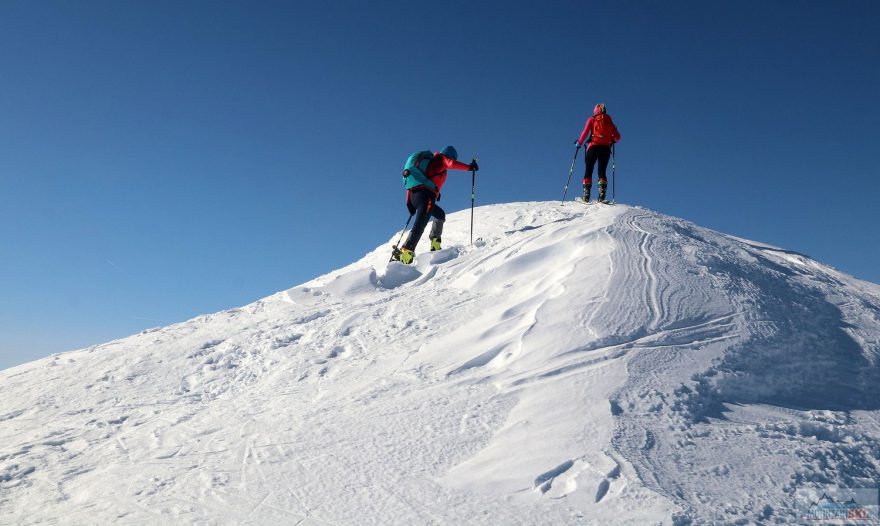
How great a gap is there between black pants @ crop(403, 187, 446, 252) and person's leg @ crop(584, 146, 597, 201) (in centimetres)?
394

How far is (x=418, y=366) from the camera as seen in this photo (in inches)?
212

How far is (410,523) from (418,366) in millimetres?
2281

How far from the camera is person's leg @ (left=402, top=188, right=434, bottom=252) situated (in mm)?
9273

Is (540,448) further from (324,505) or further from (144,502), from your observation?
(144,502)

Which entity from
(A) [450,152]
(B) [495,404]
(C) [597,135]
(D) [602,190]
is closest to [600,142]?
(C) [597,135]

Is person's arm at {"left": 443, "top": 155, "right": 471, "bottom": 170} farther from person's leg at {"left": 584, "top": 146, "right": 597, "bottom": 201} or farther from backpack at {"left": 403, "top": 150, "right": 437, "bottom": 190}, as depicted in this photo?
person's leg at {"left": 584, "top": 146, "right": 597, "bottom": 201}

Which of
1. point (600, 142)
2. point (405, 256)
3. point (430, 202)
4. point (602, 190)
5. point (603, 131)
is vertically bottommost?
point (405, 256)

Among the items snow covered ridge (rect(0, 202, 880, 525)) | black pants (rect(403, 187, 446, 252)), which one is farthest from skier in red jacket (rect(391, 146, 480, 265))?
snow covered ridge (rect(0, 202, 880, 525))

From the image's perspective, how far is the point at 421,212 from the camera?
9.37 m

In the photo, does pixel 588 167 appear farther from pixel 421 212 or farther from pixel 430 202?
pixel 421 212

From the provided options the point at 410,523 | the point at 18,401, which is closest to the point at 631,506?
the point at 410,523

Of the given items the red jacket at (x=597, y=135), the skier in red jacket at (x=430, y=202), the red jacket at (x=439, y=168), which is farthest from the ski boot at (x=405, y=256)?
the red jacket at (x=597, y=135)

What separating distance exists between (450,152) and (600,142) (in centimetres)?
384

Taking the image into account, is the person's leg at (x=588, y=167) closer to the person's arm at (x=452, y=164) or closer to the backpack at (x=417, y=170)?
the person's arm at (x=452, y=164)
